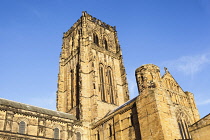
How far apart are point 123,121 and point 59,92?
1929 centimetres

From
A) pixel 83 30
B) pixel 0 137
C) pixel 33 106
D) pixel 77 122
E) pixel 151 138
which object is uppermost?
pixel 83 30

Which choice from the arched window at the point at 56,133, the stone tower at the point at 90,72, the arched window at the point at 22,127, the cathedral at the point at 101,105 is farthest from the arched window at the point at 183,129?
the arched window at the point at 22,127

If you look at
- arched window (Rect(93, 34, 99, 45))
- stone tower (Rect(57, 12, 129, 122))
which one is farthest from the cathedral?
arched window (Rect(93, 34, 99, 45))

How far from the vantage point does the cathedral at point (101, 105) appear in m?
23.1

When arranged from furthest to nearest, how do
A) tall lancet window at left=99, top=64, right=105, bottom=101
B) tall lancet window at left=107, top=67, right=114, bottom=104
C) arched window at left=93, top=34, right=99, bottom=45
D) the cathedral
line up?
arched window at left=93, top=34, right=99, bottom=45, tall lancet window at left=107, top=67, right=114, bottom=104, tall lancet window at left=99, top=64, right=105, bottom=101, the cathedral

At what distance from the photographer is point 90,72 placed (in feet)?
129

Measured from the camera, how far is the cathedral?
23078mm

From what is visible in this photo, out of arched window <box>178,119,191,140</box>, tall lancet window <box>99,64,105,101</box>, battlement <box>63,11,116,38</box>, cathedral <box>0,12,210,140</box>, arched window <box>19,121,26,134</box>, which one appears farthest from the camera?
battlement <box>63,11,116,38</box>

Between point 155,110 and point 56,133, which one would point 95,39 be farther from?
point 155,110

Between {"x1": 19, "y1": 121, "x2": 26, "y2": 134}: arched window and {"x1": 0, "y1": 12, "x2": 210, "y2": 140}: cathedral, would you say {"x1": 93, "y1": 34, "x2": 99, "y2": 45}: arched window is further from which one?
{"x1": 19, "y1": 121, "x2": 26, "y2": 134}: arched window

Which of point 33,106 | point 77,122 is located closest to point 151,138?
point 77,122

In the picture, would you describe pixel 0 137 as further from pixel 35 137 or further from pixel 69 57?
pixel 69 57

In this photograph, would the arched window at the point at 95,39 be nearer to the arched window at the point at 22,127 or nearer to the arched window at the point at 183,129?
the arched window at the point at 22,127

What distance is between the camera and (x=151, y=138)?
2192cm
